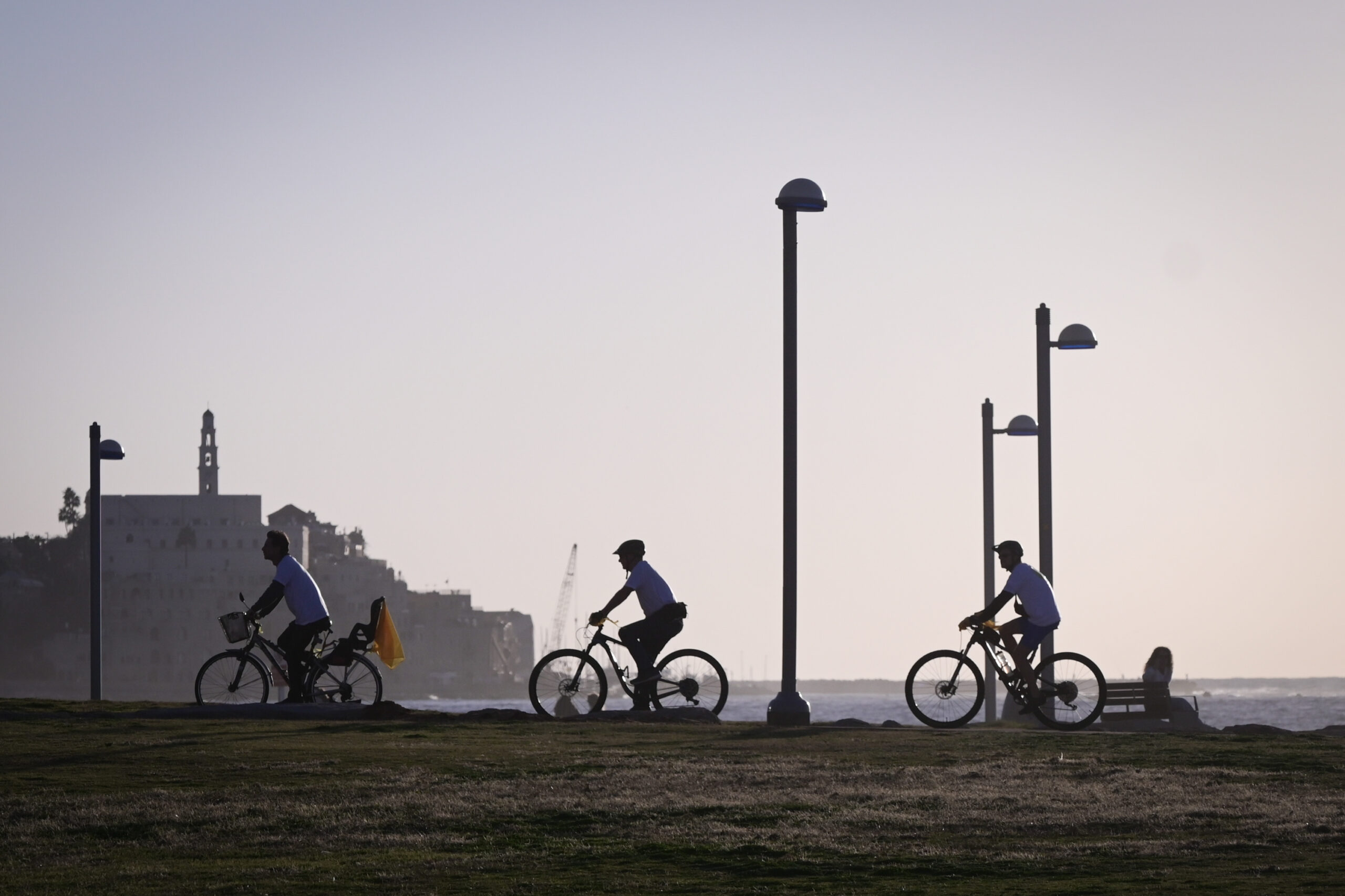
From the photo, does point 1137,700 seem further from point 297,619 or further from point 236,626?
point 236,626

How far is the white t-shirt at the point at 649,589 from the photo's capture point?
19578 millimetres

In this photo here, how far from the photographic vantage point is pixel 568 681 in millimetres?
20109

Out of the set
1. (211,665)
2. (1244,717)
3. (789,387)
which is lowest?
(1244,717)

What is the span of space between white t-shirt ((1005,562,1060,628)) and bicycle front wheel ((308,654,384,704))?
6688 millimetres

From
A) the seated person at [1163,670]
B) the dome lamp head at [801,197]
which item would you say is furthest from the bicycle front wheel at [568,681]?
the seated person at [1163,670]

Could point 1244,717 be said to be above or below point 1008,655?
below

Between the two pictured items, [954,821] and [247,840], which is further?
[954,821]

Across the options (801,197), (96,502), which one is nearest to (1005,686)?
(801,197)

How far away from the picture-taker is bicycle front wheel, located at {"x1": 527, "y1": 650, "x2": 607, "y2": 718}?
19.6 m

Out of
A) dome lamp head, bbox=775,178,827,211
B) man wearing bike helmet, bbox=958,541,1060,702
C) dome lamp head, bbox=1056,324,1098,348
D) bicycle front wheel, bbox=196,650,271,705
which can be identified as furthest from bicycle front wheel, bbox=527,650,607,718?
dome lamp head, bbox=1056,324,1098,348

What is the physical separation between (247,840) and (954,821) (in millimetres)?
4266

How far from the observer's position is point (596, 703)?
19984 millimetres

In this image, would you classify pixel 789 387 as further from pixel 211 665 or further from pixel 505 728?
pixel 211 665

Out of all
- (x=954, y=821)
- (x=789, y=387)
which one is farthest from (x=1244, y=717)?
(x=954, y=821)
